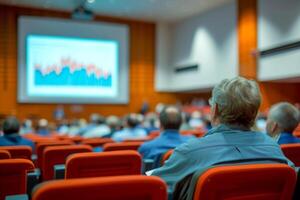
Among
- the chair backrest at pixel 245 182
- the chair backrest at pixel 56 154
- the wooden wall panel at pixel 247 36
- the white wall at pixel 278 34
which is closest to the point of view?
the chair backrest at pixel 245 182

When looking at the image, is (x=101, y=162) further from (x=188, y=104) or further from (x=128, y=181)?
(x=188, y=104)

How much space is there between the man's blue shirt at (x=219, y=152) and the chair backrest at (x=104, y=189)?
0.35 meters

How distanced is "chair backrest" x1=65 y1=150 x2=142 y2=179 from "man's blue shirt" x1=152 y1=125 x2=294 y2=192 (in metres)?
0.34

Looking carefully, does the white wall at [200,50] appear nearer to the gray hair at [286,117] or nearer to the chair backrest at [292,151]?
the gray hair at [286,117]

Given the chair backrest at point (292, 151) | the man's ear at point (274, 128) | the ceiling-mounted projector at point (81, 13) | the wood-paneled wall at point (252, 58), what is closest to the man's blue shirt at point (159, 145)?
the man's ear at point (274, 128)

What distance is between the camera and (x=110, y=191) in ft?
3.49

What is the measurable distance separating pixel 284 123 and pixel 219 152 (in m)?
1.58

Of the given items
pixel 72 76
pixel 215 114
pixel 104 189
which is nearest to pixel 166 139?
pixel 215 114

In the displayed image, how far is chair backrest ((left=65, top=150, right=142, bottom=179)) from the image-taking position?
178 centimetres

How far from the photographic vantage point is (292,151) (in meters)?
2.20

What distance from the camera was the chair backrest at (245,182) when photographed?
4.05 feet

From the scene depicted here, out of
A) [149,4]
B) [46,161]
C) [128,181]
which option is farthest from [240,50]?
[128,181]

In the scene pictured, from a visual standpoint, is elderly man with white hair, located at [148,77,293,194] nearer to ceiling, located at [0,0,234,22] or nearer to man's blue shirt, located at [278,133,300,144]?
man's blue shirt, located at [278,133,300,144]

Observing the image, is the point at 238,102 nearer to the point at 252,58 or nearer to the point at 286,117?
the point at 286,117
